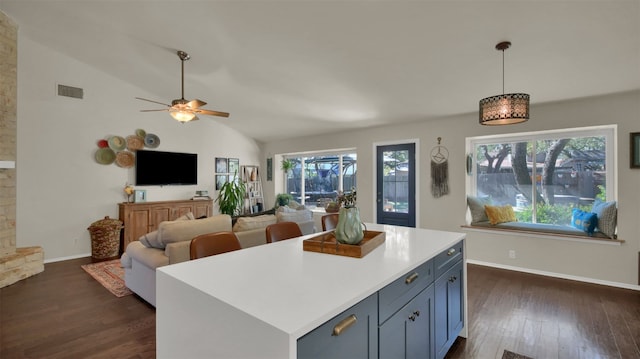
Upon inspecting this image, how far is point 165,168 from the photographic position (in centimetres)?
595

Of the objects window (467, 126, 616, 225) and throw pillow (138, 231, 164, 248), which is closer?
throw pillow (138, 231, 164, 248)

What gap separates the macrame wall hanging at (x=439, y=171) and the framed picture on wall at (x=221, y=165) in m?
4.74

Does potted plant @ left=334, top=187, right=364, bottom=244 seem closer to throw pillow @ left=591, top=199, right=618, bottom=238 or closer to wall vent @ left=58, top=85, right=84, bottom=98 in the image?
throw pillow @ left=591, top=199, right=618, bottom=238

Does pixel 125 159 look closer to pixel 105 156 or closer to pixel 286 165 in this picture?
pixel 105 156

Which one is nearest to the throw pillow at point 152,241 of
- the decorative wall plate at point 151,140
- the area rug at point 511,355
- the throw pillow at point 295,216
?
the throw pillow at point 295,216

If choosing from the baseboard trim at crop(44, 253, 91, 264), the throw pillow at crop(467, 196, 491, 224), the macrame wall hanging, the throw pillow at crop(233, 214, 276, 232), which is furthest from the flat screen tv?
the throw pillow at crop(467, 196, 491, 224)

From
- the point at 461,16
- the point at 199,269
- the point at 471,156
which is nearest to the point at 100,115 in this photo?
the point at 199,269

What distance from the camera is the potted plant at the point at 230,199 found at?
6.60 m

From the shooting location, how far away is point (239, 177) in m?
7.36

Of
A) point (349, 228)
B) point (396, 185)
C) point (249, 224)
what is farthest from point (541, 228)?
point (249, 224)

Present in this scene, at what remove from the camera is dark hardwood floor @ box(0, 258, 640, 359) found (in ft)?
7.43

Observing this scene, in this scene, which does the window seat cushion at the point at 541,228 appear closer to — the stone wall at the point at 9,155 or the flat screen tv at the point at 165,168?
the flat screen tv at the point at 165,168

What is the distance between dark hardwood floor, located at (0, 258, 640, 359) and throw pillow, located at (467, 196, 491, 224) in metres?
1.00

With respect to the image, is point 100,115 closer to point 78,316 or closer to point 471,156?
point 78,316
